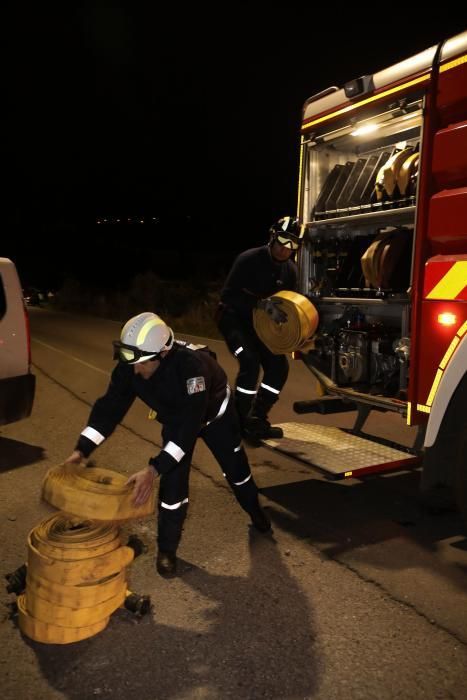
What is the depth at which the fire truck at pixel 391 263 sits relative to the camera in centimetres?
392

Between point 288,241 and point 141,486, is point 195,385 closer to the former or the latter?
point 141,486

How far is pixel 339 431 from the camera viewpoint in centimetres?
558

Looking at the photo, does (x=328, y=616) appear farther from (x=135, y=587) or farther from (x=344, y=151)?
(x=344, y=151)

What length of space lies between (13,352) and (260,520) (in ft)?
10.4

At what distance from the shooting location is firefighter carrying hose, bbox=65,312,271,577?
3518 millimetres

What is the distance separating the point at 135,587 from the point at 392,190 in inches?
128

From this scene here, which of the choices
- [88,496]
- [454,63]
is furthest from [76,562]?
[454,63]

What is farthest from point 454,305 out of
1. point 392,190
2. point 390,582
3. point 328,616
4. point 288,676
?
point 288,676

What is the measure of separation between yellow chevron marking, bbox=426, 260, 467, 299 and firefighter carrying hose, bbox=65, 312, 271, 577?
4.62ft

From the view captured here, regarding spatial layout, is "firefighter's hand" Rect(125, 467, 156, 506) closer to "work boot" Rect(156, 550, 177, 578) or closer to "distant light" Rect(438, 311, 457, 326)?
"work boot" Rect(156, 550, 177, 578)

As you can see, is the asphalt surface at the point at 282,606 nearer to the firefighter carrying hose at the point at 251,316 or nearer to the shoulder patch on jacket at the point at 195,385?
the firefighter carrying hose at the point at 251,316

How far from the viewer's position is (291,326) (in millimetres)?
5332

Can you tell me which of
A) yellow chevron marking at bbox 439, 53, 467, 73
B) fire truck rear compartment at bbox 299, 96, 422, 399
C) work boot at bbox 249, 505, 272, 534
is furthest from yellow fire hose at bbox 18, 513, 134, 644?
yellow chevron marking at bbox 439, 53, 467, 73

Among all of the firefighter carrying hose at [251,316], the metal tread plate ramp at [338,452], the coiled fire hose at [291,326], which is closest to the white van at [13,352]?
the firefighter carrying hose at [251,316]
